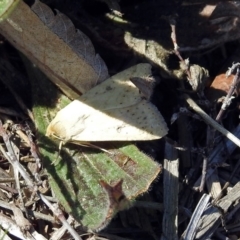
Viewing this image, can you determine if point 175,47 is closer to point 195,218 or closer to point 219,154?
point 219,154

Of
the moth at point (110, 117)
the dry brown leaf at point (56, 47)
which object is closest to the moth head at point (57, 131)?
the moth at point (110, 117)

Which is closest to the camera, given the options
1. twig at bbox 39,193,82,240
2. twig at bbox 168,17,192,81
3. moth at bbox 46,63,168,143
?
twig at bbox 39,193,82,240

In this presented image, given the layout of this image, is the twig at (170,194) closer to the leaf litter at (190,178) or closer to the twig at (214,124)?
the leaf litter at (190,178)

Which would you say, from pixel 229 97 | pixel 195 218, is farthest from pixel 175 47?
pixel 195 218

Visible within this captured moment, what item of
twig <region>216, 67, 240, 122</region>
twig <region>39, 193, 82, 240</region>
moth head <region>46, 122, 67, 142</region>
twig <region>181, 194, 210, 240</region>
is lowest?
twig <region>181, 194, 210, 240</region>

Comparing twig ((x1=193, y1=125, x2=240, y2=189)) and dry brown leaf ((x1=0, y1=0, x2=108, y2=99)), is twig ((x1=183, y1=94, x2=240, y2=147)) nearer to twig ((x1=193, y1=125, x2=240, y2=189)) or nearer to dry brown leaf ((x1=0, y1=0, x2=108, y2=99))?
twig ((x1=193, y1=125, x2=240, y2=189))

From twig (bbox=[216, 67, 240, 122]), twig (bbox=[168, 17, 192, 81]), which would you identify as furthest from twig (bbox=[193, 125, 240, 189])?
twig (bbox=[168, 17, 192, 81])

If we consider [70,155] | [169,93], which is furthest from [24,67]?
[169,93]
